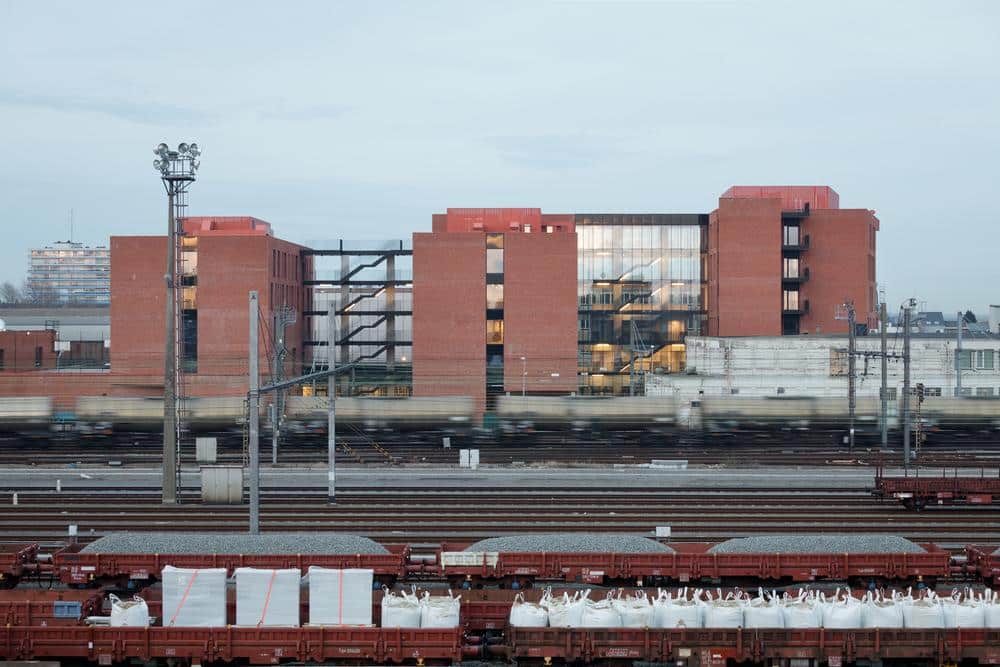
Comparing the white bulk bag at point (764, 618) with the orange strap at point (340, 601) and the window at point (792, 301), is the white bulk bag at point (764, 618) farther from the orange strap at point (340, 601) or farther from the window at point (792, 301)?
the window at point (792, 301)

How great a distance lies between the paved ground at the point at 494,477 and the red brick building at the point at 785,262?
33214 mm

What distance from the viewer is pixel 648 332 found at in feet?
261

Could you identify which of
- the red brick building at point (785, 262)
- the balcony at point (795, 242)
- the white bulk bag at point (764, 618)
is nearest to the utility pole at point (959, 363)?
the red brick building at point (785, 262)

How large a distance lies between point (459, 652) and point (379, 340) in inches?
2508

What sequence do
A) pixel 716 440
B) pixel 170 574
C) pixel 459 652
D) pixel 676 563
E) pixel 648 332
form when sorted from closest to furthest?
pixel 459 652
pixel 170 574
pixel 676 563
pixel 716 440
pixel 648 332

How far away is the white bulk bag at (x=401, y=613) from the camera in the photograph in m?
17.9

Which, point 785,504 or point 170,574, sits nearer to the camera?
point 170,574

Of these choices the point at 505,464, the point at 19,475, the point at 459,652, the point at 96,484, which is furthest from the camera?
the point at 505,464

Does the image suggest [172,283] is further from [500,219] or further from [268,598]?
[500,219]

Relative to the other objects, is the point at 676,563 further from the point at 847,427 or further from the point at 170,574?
the point at 847,427

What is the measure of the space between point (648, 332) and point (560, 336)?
32.4 feet

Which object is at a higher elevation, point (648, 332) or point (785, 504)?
point (648, 332)

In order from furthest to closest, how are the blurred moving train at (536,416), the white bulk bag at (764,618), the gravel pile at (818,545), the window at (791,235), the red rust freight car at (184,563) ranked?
the window at (791,235) < the blurred moving train at (536,416) < the gravel pile at (818,545) < the red rust freight car at (184,563) < the white bulk bag at (764,618)

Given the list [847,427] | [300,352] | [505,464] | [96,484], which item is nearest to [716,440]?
[847,427]
